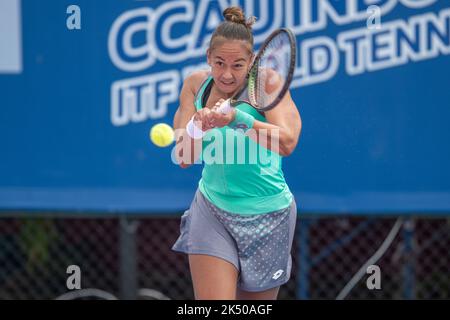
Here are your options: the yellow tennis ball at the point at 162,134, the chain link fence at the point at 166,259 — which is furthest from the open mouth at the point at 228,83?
the chain link fence at the point at 166,259

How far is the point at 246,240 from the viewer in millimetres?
3943

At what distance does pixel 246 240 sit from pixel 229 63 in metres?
0.73

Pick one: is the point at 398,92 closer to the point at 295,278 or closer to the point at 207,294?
the point at 295,278

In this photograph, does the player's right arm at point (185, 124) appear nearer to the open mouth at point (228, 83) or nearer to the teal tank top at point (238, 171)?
the teal tank top at point (238, 171)

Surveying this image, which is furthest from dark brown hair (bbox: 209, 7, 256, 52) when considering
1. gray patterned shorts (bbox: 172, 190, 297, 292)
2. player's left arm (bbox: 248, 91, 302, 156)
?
gray patterned shorts (bbox: 172, 190, 297, 292)

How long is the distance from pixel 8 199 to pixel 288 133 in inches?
80.1

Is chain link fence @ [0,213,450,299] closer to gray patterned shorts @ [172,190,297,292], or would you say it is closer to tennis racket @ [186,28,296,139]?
gray patterned shorts @ [172,190,297,292]

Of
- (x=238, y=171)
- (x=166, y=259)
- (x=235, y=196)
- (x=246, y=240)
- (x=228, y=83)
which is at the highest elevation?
(x=228, y=83)

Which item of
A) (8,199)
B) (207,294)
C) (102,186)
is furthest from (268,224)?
(8,199)

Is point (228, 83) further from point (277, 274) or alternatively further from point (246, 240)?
point (277, 274)

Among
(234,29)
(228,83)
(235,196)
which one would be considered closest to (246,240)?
(235,196)

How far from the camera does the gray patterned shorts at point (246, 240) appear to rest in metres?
3.92

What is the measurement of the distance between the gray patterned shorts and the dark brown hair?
2.18 ft

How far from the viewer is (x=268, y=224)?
3.98 metres
